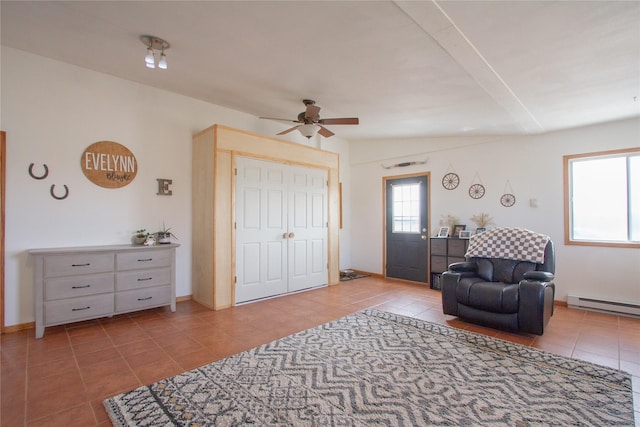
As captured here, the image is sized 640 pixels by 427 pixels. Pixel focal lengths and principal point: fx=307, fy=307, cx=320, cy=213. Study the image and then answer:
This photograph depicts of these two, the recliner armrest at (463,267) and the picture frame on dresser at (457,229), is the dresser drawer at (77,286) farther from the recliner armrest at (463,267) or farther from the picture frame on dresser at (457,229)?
the picture frame on dresser at (457,229)

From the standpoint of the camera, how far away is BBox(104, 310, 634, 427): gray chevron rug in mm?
1896

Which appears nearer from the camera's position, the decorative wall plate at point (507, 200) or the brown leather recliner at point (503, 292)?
the brown leather recliner at point (503, 292)

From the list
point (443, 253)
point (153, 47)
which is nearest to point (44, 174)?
point (153, 47)

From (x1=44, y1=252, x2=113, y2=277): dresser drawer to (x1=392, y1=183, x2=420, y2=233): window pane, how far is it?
4.90 metres

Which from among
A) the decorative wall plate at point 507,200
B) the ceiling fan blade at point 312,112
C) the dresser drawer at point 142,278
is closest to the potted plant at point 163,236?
the dresser drawer at point 142,278

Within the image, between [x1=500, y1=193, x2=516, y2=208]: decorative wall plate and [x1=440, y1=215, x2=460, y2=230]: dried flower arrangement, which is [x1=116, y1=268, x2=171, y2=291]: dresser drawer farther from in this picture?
[x1=500, y1=193, x2=516, y2=208]: decorative wall plate

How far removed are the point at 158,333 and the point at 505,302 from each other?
3741 mm

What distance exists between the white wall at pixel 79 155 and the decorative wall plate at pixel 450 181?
14.0 feet

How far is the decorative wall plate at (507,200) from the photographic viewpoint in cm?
495

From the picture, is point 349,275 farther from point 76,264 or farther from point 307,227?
point 76,264

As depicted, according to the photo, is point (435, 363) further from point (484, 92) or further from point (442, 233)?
point (442, 233)

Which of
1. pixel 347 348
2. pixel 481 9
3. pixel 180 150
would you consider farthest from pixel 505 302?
pixel 180 150

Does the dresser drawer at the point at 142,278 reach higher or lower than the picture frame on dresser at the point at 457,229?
lower

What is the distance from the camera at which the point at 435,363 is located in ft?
8.54
